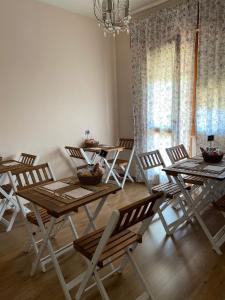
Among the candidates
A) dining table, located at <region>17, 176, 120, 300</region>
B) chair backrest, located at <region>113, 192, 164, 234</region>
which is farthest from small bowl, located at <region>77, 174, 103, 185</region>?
chair backrest, located at <region>113, 192, 164, 234</region>

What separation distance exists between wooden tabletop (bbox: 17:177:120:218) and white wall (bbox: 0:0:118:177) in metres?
1.90

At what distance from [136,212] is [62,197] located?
0.61 metres

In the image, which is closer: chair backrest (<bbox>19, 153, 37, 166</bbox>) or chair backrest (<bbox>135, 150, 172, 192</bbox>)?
chair backrest (<bbox>135, 150, 172, 192</bbox>)

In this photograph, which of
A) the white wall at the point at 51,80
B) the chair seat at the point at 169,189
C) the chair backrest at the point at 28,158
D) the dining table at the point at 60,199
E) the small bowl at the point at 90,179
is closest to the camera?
the dining table at the point at 60,199

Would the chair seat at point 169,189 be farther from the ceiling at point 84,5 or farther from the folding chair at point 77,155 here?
the ceiling at point 84,5

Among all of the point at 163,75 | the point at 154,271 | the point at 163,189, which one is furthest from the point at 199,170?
the point at 163,75

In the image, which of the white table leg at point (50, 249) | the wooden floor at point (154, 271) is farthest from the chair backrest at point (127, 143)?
the white table leg at point (50, 249)

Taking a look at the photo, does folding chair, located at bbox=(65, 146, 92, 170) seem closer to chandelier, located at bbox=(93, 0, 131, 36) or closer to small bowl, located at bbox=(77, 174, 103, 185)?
small bowl, located at bbox=(77, 174, 103, 185)

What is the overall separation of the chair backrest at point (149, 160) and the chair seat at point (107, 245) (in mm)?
1298

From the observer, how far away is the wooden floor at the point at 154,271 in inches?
75.3

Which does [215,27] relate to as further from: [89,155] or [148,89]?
[89,155]

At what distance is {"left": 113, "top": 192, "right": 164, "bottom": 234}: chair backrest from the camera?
1410mm

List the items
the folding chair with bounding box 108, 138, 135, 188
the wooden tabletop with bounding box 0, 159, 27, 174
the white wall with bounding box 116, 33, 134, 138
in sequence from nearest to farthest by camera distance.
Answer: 1. the wooden tabletop with bounding box 0, 159, 27, 174
2. the folding chair with bounding box 108, 138, 135, 188
3. the white wall with bounding box 116, 33, 134, 138

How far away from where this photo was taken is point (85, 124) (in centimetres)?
459
